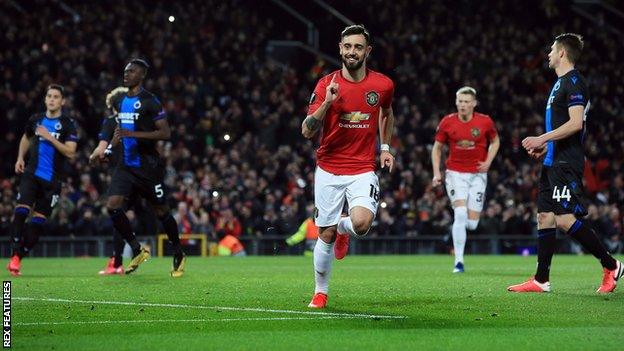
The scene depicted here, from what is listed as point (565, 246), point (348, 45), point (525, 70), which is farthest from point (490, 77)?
point (348, 45)

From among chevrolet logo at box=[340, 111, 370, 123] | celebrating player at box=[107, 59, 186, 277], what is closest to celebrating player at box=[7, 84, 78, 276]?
celebrating player at box=[107, 59, 186, 277]

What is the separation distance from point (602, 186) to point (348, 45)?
2400cm

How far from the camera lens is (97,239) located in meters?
26.2

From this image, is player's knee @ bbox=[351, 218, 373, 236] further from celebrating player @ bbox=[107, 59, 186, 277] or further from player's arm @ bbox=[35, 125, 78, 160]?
player's arm @ bbox=[35, 125, 78, 160]

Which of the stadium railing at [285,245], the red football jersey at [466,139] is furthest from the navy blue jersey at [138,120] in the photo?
the stadium railing at [285,245]

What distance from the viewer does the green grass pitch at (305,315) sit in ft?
24.6

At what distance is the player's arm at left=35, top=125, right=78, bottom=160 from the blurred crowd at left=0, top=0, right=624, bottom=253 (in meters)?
9.77

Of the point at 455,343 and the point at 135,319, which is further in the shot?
the point at 135,319

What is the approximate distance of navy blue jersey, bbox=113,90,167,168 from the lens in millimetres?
15048

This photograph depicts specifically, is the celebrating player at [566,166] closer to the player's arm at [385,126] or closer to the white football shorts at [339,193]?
the player's arm at [385,126]

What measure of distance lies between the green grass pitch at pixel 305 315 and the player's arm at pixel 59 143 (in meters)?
2.28

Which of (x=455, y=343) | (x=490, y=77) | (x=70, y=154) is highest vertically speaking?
(x=490, y=77)

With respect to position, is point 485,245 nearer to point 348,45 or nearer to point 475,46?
point 475,46

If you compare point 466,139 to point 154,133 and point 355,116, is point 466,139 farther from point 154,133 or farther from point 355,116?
point 355,116
